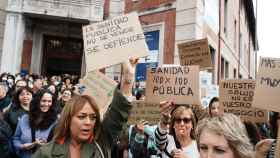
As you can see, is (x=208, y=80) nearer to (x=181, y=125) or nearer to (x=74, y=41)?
(x=181, y=125)

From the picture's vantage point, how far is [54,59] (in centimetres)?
1772

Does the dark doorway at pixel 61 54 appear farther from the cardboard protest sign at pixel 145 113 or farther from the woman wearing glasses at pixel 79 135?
the woman wearing glasses at pixel 79 135

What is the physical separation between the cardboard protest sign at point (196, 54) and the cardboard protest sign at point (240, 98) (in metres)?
1.17

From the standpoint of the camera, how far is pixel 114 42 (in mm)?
3848

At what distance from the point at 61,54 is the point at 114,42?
1447 cm

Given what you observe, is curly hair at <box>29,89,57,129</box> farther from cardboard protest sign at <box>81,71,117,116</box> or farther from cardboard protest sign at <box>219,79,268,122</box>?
cardboard protest sign at <box>219,79,268,122</box>

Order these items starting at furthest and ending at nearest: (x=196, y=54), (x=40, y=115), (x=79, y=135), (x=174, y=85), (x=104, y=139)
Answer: (x=196, y=54) → (x=40, y=115) → (x=174, y=85) → (x=104, y=139) → (x=79, y=135)

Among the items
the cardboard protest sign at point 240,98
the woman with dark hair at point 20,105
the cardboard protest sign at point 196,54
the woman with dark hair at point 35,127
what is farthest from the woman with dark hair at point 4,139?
the cardboard protest sign at point 196,54

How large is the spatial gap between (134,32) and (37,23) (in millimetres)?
13562

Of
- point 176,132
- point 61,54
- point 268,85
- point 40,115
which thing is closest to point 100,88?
point 176,132

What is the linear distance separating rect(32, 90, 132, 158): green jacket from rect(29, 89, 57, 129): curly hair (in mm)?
1682

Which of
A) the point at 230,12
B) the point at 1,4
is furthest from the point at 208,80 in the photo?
the point at 230,12

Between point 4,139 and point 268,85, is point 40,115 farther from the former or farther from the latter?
point 268,85

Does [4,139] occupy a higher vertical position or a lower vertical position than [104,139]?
lower
